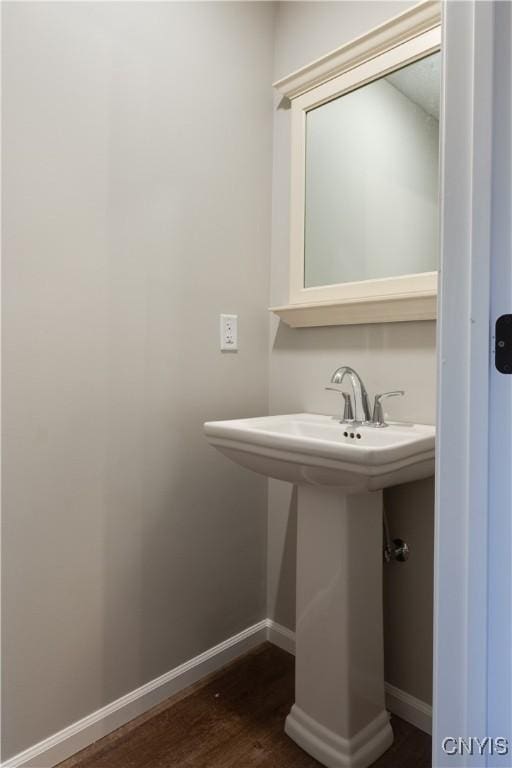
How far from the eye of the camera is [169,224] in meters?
1.39

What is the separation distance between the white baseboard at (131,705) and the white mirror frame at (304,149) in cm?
111

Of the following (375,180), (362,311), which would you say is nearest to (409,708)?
(362,311)

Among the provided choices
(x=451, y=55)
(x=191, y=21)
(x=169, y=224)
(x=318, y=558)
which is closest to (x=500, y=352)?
(x=451, y=55)

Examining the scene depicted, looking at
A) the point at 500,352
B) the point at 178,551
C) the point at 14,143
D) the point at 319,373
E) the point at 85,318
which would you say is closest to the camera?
the point at 500,352

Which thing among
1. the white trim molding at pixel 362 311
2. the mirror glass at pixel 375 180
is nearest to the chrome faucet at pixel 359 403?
the white trim molding at pixel 362 311

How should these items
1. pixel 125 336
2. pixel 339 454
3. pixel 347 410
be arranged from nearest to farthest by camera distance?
pixel 339 454 → pixel 125 336 → pixel 347 410

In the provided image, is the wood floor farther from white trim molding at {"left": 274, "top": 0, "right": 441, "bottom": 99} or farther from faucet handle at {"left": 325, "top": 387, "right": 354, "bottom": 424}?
white trim molding at {"left": 274, "top": 0, "right": 441, "bottom": 99}

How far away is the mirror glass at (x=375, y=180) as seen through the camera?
130 cm

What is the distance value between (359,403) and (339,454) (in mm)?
494

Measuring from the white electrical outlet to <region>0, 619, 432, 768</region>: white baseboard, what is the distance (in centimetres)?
99

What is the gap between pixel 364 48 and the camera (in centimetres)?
138

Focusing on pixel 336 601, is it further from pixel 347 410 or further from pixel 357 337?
pixel 357 337

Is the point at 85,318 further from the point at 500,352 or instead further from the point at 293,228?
the point at 500,352

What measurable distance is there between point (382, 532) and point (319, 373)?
0.53m
